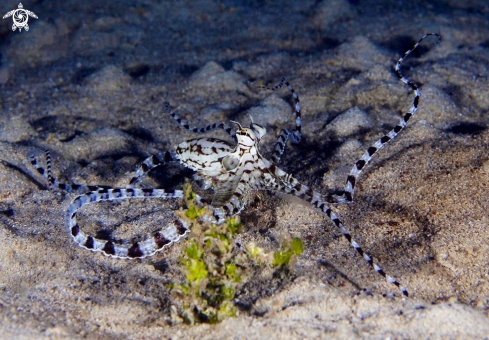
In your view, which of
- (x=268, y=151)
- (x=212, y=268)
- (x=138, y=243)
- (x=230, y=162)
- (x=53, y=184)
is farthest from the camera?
(x=268, y=151)

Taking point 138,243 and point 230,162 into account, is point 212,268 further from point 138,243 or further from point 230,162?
point 230,162

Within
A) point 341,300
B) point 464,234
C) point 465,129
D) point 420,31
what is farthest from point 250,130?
point 420,31

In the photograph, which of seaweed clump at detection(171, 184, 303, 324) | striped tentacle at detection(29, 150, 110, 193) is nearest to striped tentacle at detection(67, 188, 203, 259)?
seaweed clump at detection(171, 184, 303, 324)

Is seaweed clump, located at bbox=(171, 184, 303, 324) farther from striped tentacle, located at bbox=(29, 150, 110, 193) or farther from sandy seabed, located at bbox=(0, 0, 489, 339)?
striped tentacle, located at bbox=(29, 150, 110, 193)

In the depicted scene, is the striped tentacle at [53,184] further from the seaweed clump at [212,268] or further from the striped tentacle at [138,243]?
the seaweed clump at [212,268]

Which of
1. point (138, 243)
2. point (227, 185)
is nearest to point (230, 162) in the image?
point (227, 185)

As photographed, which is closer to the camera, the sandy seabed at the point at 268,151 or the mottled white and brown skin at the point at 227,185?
the sandy seabed at the point at 268,151

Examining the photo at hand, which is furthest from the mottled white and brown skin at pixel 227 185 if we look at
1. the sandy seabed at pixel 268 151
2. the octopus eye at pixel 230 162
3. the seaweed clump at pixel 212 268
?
the seaweed clump at pixel 212 268

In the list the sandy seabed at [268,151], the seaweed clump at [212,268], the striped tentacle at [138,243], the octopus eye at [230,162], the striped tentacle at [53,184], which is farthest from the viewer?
the striped tentacle at [53,184]
